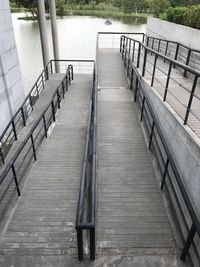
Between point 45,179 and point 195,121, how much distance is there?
3023mm

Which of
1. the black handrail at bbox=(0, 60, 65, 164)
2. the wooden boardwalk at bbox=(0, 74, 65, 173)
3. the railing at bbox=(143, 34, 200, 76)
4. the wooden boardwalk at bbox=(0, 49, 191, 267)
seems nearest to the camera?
the wooden boardwalk at bbox=(0, 49, 191, 267)

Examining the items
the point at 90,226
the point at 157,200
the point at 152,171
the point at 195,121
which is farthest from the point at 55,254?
the point at 195,121

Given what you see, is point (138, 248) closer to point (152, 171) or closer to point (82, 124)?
point (152, 171)

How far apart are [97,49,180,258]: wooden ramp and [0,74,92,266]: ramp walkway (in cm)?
56

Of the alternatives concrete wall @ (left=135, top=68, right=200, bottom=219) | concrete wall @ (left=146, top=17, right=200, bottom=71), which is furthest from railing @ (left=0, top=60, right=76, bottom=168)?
concrete wall @ (left=146, top=17, right=200, bottom=71)

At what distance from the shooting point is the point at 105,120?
6246mm

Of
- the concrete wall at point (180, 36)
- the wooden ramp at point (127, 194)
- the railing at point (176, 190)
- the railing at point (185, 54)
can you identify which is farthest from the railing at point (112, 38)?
the wooden ramp at point (127, 194)

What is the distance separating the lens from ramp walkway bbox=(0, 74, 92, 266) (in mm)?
3225

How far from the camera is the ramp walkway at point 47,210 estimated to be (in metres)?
3.22

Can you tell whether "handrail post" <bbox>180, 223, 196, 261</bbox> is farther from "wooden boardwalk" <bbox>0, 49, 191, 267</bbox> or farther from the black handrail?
the black handrail

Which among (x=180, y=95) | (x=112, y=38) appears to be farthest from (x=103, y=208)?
(x=112, y=38)

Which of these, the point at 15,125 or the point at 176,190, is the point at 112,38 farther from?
the point at 176,190

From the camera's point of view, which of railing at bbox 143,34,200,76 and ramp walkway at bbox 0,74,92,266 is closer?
ramp walkway at bbox 0,74,92,266

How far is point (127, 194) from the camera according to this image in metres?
4.03
